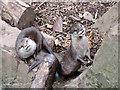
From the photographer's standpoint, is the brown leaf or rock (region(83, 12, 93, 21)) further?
rock (region(83, 12, 93, 21))

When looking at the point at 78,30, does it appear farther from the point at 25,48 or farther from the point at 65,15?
the point at 65,15

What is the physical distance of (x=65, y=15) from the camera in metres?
4.87

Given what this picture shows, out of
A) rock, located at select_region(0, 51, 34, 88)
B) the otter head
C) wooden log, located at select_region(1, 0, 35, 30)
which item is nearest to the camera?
the otter head

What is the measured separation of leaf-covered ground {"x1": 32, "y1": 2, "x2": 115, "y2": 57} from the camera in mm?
4160

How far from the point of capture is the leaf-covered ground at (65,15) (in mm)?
4160

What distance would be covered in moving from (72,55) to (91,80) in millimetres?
978

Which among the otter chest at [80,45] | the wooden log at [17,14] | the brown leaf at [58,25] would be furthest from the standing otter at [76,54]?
the wooden log at [17,14]

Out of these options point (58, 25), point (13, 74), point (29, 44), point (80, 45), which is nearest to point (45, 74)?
point (13, 74)

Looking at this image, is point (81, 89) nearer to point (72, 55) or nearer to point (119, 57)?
point (119, 57)

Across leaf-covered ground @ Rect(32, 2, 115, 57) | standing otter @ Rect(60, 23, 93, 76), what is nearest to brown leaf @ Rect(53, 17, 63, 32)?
leaf-covered ground @ Rect(32, 2, 115, 57)

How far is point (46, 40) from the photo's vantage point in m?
3.94

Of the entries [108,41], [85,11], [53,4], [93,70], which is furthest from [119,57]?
[53,4]

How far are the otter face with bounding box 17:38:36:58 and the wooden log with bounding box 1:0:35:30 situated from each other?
0.94m

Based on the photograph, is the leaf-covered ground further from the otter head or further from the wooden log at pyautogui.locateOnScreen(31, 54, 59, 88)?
the wooden log at pyautogui.locateOnScreen(31, 54, 59, 88)
